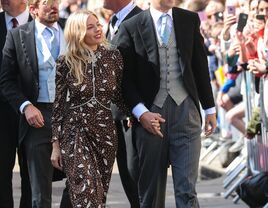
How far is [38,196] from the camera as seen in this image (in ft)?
31.7

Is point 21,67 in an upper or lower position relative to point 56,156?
upper

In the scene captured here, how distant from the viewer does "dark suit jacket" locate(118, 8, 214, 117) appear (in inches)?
353

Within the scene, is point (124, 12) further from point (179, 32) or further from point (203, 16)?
point (203, 16)

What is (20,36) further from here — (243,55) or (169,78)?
(243,55)

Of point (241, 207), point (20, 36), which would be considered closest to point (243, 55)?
point (241, 207)

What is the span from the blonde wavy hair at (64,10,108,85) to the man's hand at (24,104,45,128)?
696mm

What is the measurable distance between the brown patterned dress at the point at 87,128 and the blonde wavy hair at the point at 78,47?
4 centimetres

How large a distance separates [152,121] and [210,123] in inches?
21.6

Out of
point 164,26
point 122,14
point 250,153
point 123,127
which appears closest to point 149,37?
point 164,26

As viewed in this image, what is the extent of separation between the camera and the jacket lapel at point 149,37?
29.4 feet

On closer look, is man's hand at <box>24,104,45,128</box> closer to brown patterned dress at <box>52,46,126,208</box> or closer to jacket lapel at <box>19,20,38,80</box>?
jacket lapel at <box>19,20,38,80</box>

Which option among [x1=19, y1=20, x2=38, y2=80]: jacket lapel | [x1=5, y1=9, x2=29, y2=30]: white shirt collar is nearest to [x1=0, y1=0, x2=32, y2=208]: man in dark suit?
[x1=5, y1=9, x2=29, y2=30]: white shirt collar

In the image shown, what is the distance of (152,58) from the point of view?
8.98 meters

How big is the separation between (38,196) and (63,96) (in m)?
1.15
